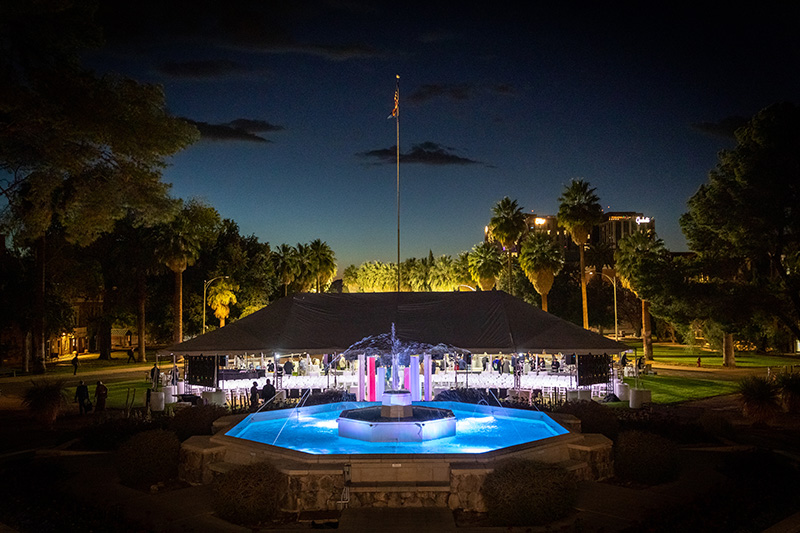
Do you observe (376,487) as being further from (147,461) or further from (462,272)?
(462,272)

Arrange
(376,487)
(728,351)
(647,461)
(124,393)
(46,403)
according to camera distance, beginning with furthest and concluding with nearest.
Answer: (728,351), (124,393), (46,403), (647,461), (376,487)

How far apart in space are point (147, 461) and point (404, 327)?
11.7 meters

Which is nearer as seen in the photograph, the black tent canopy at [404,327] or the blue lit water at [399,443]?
the blue lit water at [399,443]

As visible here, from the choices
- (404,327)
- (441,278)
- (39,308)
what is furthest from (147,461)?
(441,278)

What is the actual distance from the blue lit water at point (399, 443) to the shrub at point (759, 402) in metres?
7.78

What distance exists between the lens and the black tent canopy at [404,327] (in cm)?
2311

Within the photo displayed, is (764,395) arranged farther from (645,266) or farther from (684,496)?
(645,266)

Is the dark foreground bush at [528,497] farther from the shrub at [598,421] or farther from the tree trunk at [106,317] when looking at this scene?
the tree trunk at [106,317]

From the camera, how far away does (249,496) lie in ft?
37.3

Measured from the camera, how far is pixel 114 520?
1059 centimetres

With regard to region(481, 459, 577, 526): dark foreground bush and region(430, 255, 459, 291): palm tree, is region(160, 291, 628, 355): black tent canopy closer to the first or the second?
region(481, 459, 577, 526): dark foreground bush

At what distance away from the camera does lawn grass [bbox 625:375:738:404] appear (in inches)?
1200

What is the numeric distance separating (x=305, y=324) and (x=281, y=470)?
12.6 meters

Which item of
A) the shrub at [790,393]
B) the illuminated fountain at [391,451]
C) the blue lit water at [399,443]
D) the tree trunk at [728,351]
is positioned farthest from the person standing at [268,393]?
the tree trunk at [728,351]
